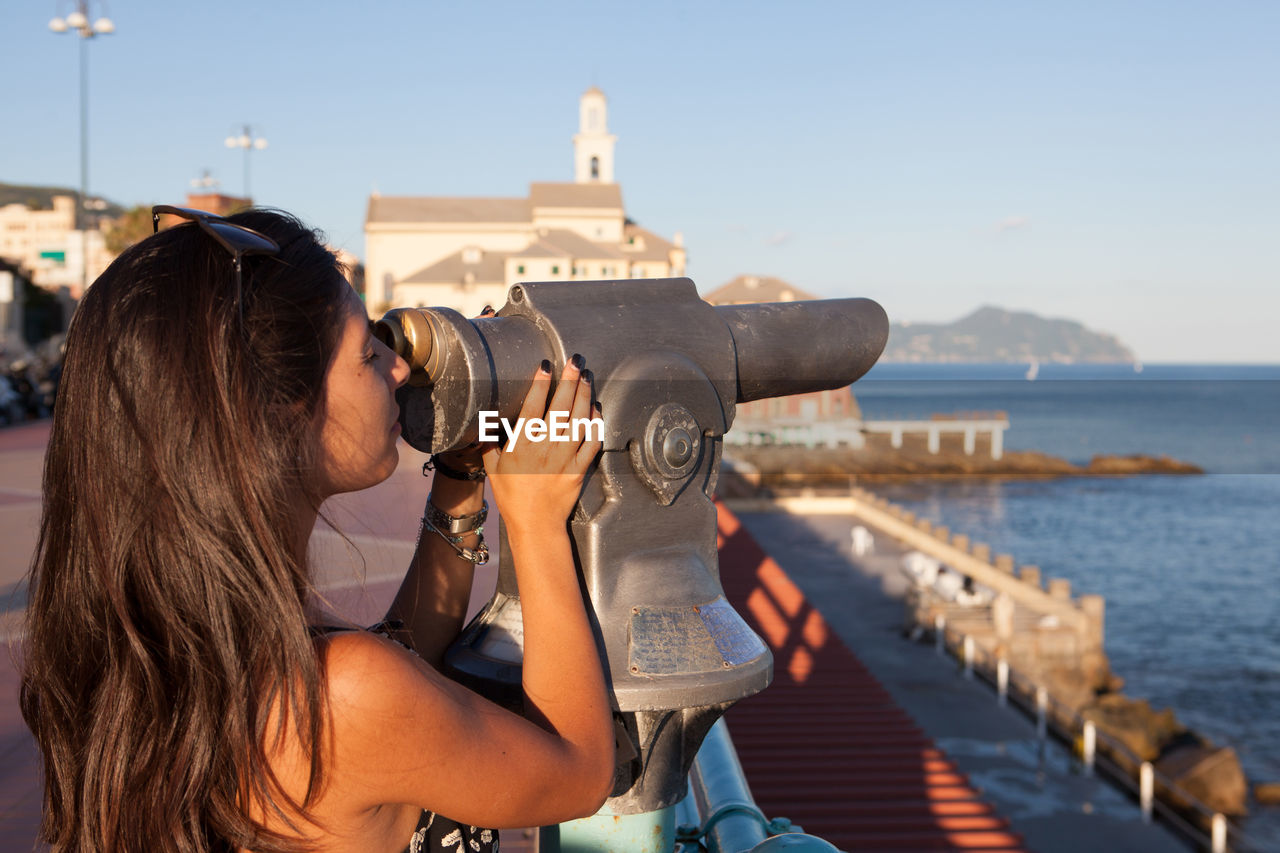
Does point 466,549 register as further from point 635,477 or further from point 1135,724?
point 1135,724

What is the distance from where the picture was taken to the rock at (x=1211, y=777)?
1600 centimetres

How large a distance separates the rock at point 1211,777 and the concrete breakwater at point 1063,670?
15 millimetres

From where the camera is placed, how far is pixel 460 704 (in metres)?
0.97

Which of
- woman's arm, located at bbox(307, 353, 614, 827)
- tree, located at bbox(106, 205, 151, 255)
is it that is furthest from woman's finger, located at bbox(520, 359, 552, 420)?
tree, located at bbox(106, 205, 151, 255)

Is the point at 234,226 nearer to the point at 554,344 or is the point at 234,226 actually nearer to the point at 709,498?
the point at 554,344

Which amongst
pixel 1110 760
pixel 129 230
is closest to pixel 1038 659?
pixel 1110 760

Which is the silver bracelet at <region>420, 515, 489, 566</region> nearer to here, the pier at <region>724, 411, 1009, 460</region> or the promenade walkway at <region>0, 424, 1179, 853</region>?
the promenade walkway at <region>0, 424, 1179, 853</region>

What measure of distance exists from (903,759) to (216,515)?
17.9ft

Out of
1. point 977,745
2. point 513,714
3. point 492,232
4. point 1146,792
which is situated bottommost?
point 977,745

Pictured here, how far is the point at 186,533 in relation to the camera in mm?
964

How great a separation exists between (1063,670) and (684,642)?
821 inches

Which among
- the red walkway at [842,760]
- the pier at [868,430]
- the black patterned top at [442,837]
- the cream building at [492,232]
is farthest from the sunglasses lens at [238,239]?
the cream building at [492,232]

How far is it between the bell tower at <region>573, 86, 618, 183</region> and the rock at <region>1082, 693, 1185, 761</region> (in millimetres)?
57957

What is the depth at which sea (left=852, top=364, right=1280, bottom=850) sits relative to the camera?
138 inches
